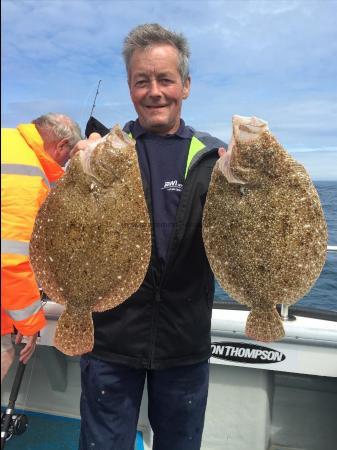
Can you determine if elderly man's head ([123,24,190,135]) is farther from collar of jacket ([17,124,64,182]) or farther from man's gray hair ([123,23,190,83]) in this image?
collar of jacket ([17,124,64,182])

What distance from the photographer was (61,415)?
16.8 ft

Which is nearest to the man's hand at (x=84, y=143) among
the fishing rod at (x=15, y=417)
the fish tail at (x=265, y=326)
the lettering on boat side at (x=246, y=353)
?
the fish tail at (x=265, y=326)

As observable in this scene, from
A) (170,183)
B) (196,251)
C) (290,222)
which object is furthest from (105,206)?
(290,222)

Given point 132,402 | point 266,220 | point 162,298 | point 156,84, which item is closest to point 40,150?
point 156,84

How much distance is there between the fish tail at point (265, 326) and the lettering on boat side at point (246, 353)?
70.5 inches

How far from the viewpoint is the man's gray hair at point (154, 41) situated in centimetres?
271

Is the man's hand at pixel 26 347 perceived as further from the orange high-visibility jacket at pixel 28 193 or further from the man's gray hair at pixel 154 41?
the man's gray hair at pixel 154 41

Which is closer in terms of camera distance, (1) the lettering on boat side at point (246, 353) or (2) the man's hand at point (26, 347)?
(2) the man's hand at point (26, 347)

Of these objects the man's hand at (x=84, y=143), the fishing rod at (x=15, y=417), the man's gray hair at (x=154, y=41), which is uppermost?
the man's gray hair at (x=154, y=41)

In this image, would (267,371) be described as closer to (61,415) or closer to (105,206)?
(61,415)

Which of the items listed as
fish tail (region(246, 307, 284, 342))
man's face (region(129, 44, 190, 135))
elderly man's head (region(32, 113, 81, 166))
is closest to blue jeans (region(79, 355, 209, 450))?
fish tail (region(246, 307, 284, 342))

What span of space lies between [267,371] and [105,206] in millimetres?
2978

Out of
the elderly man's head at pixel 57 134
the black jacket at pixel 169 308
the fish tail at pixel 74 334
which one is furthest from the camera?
the elderly man's head at pixel 57 134

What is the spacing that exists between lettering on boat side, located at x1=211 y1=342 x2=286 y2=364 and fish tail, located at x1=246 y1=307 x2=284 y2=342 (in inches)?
70.5
